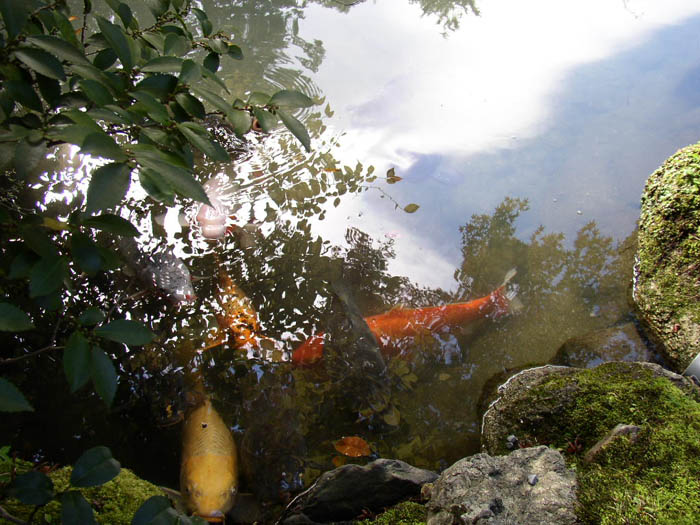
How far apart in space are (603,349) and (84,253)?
3.81 meters

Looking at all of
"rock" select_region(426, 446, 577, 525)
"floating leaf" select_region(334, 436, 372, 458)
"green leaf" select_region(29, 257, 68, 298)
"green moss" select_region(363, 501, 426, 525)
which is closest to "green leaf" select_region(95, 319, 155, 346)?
"green leaf" select_region(29, 257, 68, 298)

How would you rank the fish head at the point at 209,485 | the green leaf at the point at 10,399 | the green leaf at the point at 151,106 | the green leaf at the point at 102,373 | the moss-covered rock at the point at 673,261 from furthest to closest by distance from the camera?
the moss-covered rock at the point at 673,261
the fish head at the point at 209,485
the green leaf at the point at 151,106
the green leaf at the point at 102,373
the green leaf at the point at 10,399

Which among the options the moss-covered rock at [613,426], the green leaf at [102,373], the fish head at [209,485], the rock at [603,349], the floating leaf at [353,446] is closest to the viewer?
the green leaf at [102,373]

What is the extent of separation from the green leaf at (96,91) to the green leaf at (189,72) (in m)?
0.22

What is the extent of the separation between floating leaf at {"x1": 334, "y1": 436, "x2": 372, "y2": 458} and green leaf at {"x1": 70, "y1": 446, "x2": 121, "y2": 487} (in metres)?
2.36

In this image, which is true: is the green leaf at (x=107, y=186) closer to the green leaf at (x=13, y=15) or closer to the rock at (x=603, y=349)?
the green leaf at (x=13, y=15)

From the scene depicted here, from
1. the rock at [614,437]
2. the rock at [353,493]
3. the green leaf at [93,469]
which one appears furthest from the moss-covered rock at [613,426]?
the green leaf at [93,469]

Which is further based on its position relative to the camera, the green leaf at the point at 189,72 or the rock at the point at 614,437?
the rock at the point at 614,437

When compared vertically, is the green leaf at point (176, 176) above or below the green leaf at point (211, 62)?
below

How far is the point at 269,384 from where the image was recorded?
11.7 ft

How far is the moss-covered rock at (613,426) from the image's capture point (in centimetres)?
179

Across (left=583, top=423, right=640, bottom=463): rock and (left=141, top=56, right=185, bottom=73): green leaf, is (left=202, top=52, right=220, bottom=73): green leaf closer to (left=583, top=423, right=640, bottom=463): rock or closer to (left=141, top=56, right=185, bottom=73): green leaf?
(left=141, top=56, right=185, bottom=73): green leaf

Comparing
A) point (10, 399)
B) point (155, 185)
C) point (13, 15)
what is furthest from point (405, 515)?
point (13, 15)

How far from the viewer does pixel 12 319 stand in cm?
103
